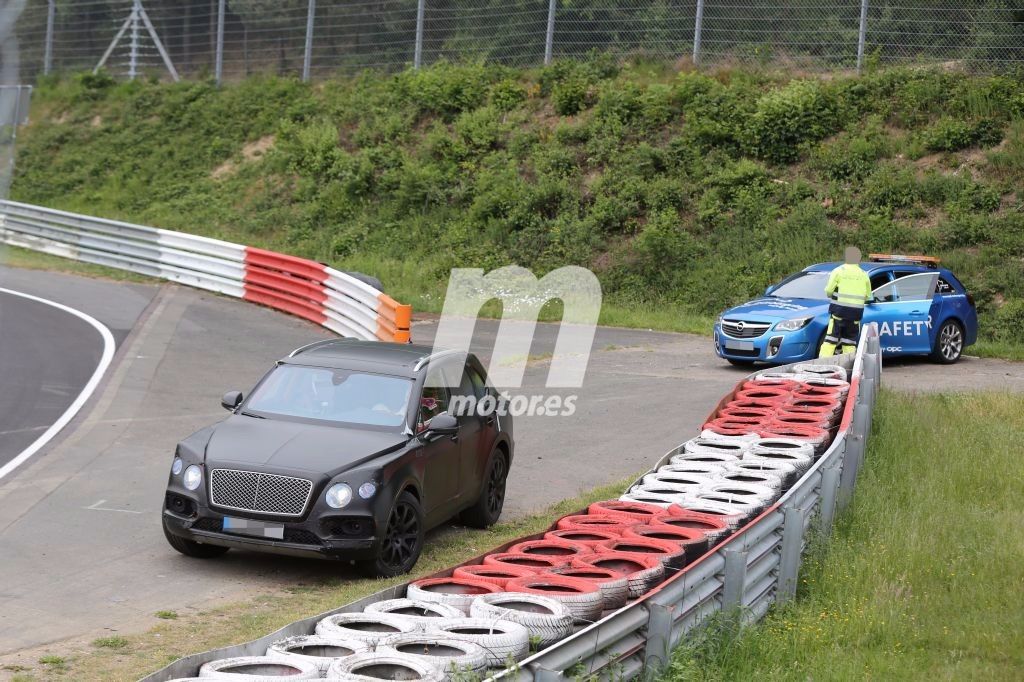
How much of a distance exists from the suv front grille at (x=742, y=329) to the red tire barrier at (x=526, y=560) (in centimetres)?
1158

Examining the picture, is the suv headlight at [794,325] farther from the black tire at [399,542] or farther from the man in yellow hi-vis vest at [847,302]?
the black tire at [399,542]

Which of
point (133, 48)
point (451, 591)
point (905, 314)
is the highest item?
point (133, 48)

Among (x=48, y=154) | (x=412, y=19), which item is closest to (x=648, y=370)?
(x=412, y=19)

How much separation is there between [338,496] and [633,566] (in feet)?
8.42

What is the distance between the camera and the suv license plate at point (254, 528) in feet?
30.6

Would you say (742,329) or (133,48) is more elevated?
(133,48)

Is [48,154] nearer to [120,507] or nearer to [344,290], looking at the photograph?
[344,290]

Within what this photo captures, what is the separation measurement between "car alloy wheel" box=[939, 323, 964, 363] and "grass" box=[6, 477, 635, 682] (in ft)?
38.4

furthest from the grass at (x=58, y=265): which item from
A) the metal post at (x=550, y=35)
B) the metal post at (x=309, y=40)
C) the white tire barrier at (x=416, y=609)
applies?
the white tire barrier at (x=416, y=609)

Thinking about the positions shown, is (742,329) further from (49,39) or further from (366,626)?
(49,39)

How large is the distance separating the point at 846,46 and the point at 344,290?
14.7 meters

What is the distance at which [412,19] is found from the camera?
3694cm

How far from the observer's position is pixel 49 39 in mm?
44750

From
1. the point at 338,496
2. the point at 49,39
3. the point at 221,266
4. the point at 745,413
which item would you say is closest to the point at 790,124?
the point at 221,266
